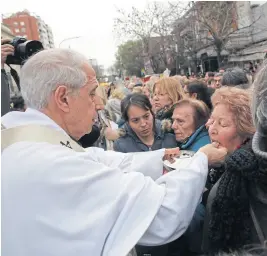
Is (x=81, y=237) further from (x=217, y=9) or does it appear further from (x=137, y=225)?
(x=217, y=9)

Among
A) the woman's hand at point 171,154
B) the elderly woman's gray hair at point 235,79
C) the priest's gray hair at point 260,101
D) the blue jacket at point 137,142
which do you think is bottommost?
the blue jacket at point 137,142

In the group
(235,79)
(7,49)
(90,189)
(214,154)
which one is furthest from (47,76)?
(235,79)

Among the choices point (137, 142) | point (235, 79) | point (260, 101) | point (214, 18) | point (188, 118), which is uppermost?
point (214, 18)

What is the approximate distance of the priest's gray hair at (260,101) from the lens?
105cm

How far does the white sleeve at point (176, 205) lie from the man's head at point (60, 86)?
53 cm

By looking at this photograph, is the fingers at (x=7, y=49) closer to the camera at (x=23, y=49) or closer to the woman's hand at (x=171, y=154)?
the camera at (x=23, y=49)

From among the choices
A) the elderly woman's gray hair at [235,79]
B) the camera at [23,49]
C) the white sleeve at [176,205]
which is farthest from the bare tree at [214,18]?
the white sleeve at [176,205]

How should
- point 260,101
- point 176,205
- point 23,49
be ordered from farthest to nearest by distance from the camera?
1. point 23,49
2. point 176,205
3. point 260,101

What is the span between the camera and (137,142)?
3.16 metres

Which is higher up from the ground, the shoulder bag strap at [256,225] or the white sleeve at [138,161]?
the white sleeve at [138,161]

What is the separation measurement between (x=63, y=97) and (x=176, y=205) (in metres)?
0.70

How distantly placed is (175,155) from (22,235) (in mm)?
954

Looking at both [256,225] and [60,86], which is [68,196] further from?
[256,225]

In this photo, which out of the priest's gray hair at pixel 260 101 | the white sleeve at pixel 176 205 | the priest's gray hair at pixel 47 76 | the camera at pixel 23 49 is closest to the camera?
Answer: the priest's gray hair at pixel 260 101
